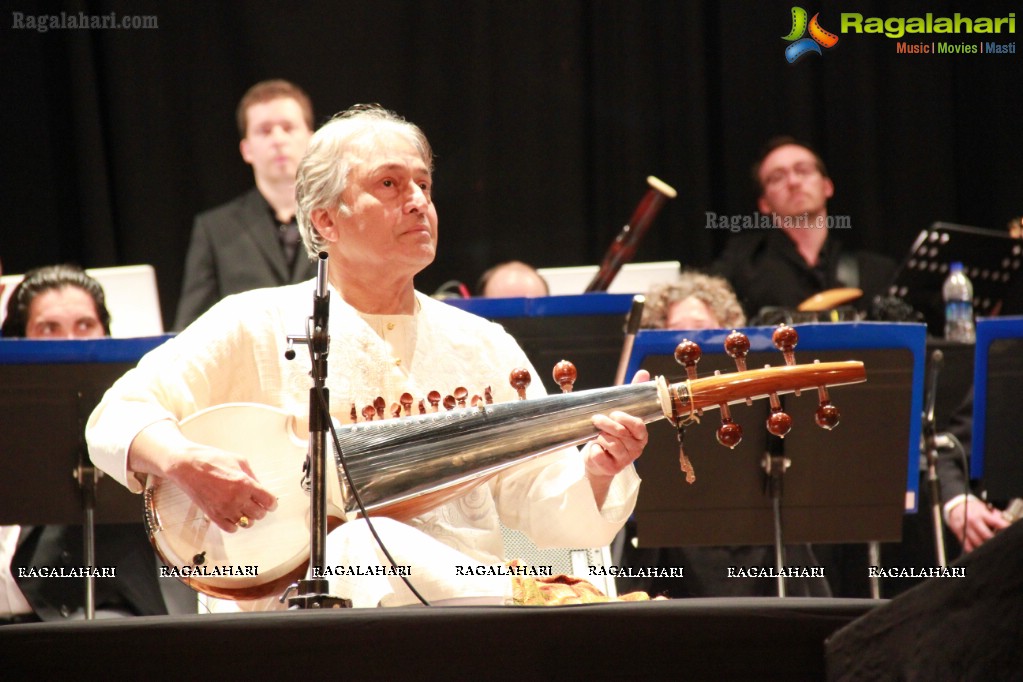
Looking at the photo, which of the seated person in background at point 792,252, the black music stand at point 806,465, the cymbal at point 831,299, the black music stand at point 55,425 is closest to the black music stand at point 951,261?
the cymbal at point 831,299

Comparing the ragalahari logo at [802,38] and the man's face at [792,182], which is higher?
the ragalahari logo at [802,38]

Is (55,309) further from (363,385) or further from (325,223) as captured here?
(363,385)

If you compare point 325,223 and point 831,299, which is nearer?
point 325,223

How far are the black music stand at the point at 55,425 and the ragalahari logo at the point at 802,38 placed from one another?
12.5 feet

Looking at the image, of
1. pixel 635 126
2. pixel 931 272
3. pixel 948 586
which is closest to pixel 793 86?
pixel 635 126

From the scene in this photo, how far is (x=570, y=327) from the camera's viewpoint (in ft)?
11.1

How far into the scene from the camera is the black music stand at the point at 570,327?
336 cm

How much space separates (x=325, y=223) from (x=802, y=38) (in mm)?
3833

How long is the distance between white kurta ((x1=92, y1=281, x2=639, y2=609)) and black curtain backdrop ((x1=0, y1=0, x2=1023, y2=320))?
311 centimetres

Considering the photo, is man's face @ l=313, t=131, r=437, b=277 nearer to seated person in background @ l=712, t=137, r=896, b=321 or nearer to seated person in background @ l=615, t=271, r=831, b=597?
seated person in background @ l=615, t=271, r=831, b=597

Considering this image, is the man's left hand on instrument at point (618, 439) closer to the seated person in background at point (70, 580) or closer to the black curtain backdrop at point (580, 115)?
the seated person in background at point (70, 580)

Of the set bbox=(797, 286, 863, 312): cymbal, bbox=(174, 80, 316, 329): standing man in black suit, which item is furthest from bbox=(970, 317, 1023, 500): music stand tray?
bbox=(174, 80, 316, 329): standing man in black suit

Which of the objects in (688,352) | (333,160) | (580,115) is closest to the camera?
(688,352)

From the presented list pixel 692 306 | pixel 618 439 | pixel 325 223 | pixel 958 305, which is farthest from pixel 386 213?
pixel 958 305
